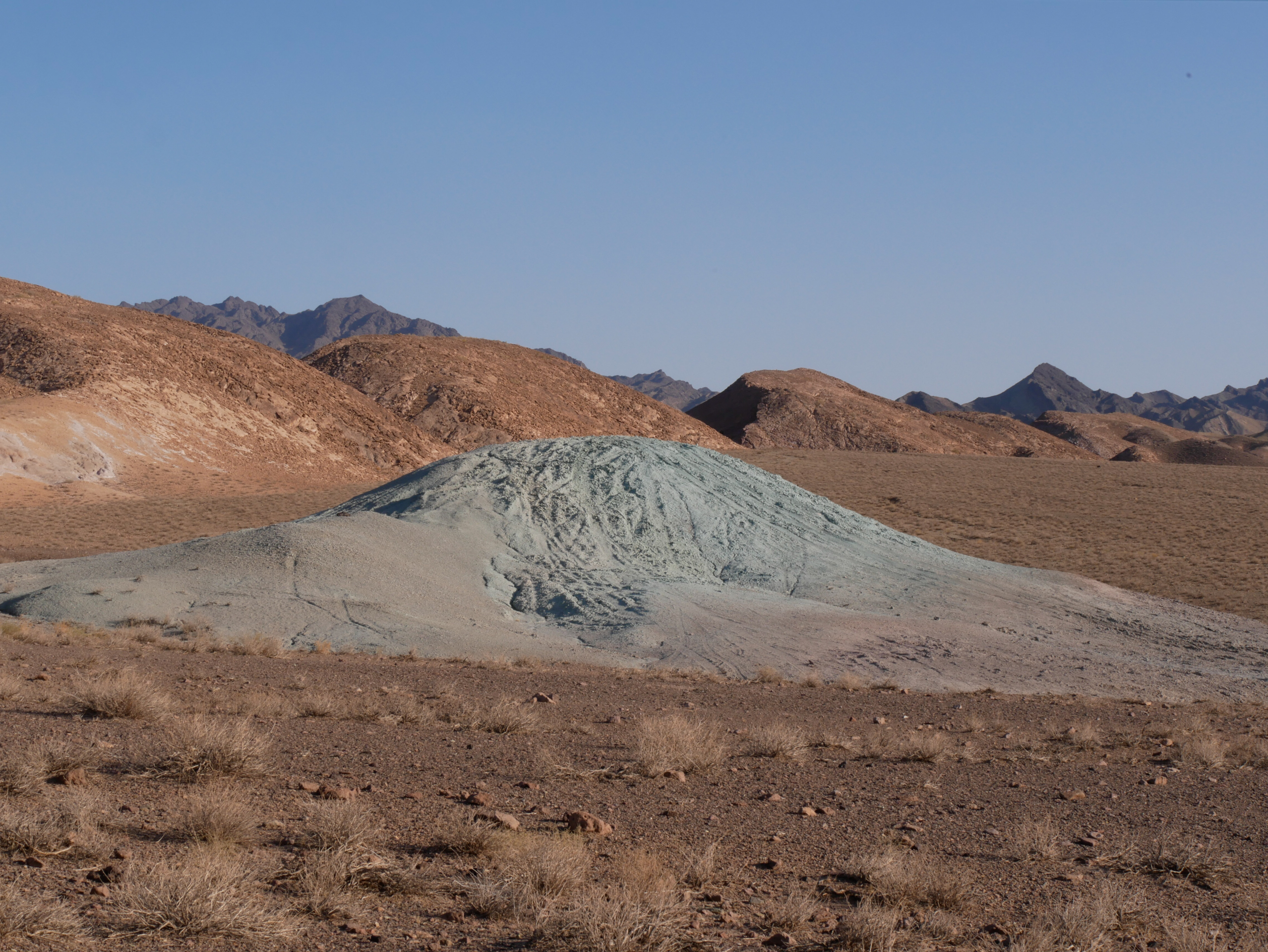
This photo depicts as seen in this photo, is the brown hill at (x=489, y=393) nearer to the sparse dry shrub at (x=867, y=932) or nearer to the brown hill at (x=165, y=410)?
the brown hill at (x=165, y=410)

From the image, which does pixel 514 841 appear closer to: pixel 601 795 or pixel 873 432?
pixel 601 795

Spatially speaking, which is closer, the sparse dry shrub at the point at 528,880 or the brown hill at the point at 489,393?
the sparse dry shrub at the point at 528,880

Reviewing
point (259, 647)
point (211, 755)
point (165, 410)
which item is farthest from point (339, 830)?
point (165, 410)

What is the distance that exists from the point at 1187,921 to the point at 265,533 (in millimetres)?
17936

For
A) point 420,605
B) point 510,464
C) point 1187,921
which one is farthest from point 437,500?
point 1187,921

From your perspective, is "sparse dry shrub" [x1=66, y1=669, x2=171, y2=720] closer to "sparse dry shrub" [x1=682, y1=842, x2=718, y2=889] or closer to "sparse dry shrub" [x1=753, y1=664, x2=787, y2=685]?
"sparse dry shrub" [x1=682, y1=842, x2=718, y2=889]

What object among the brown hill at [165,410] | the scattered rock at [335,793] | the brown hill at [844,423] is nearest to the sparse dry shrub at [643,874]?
the scattered rock at [335,793]

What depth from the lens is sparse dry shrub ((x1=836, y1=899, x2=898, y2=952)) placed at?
436 cm

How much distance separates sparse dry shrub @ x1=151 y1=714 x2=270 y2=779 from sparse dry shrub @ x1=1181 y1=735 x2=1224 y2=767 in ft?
24.8

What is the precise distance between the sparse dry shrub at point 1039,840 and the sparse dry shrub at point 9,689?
828cm

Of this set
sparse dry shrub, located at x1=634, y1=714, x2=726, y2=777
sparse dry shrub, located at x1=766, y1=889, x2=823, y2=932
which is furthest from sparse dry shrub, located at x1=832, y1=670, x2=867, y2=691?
sparse dry shrub, located at x1=766, y1=889, x2=823, y2=932

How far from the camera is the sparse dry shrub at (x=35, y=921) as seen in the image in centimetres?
401

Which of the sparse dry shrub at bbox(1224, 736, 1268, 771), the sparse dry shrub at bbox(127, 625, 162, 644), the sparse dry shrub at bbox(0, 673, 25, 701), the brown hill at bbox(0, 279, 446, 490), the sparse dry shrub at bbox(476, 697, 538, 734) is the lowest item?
the sparse dry shrub at bbox(127, 625, 162, 644)

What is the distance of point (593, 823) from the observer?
614 cm
